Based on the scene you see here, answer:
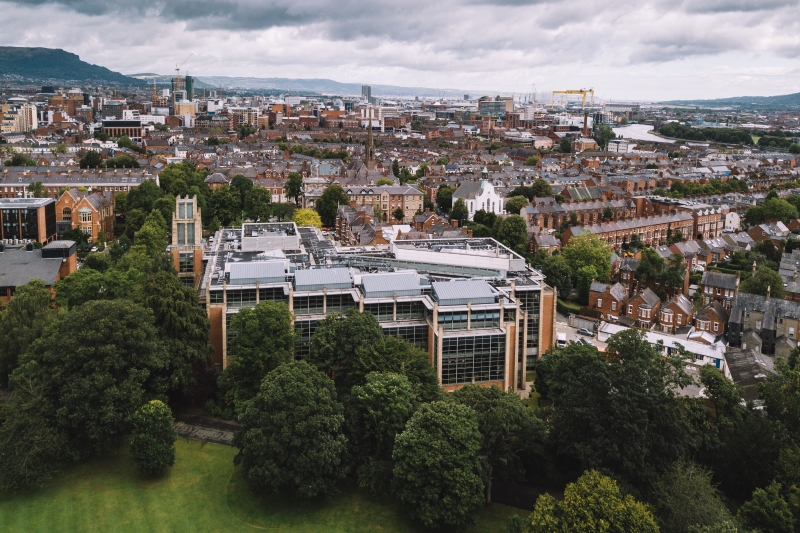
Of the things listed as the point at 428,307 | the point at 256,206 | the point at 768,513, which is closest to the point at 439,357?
the point at 428,307

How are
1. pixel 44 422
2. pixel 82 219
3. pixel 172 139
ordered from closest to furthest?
A: pixel 44 422 → pixel 82 219 → pixel 172 139

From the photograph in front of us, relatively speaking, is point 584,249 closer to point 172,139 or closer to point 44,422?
point 44,422

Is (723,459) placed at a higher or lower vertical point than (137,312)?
lower

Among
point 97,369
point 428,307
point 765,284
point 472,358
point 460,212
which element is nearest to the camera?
point 97,369

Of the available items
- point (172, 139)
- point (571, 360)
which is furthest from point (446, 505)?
point (172, 139)

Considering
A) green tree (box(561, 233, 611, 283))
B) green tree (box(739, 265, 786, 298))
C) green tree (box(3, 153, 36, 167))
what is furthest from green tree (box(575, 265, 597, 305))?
green tree (box(3, 153, 36, 167))

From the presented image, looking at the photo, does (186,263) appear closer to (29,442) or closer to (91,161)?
(29,442)
